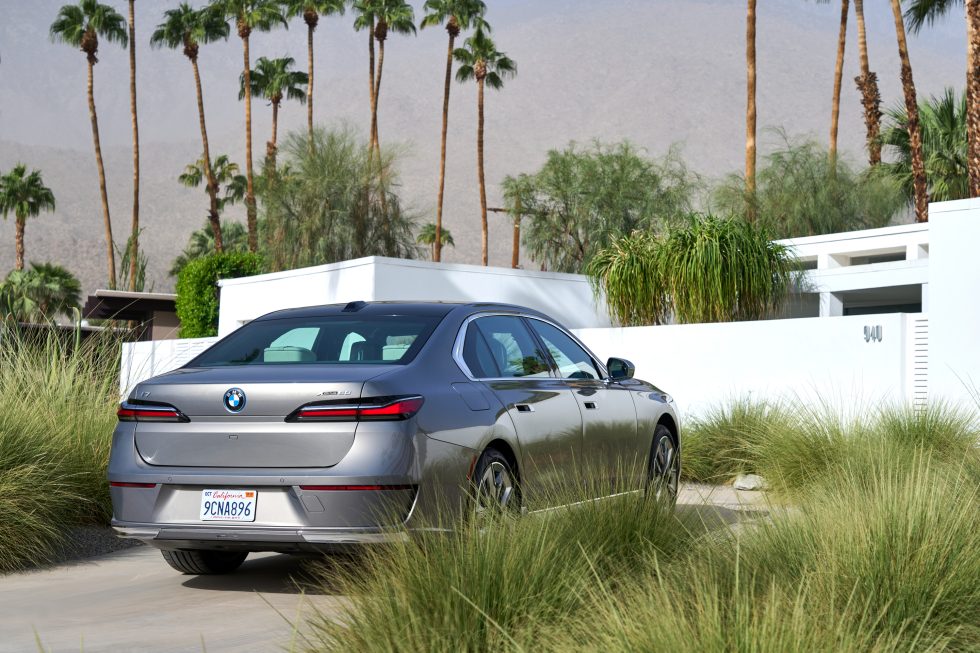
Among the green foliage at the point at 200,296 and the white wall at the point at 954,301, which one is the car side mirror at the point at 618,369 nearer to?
the white wall at the point at 954,301

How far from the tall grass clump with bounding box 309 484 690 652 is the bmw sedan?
0.55m

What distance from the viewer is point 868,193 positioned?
3428 cm

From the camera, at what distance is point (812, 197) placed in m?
34.2

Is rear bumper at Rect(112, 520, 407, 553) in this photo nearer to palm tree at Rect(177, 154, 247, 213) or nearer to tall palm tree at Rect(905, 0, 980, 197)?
tall palm tree at Rect(905, 0, 980, 197)

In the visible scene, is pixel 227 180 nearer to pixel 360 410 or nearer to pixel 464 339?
pixel 464 339

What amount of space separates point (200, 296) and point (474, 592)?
32089 mm

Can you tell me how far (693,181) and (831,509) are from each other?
37.1 m

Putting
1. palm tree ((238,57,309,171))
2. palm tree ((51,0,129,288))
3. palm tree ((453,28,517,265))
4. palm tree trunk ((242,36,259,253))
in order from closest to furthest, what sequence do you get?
1. palm tree ((453,28,517,265))
2. palm tree trunk ((242,36,259,253))
3. palm tree ((51,0,129,288))
4. palm tree ((238,57,309,171))

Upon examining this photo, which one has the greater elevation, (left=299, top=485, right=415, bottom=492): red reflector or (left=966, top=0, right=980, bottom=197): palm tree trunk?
(left=966, top=0, right=980, bottom=197): palm tree trunk

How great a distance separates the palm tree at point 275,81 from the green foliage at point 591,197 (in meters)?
22.5

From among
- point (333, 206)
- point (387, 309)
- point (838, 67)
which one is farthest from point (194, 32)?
point (387, 309)

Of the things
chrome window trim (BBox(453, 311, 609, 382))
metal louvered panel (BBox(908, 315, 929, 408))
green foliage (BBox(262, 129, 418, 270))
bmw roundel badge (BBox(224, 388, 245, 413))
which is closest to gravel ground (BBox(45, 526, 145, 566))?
bmw roundel badge (BBox(224, 388, 245, 413))

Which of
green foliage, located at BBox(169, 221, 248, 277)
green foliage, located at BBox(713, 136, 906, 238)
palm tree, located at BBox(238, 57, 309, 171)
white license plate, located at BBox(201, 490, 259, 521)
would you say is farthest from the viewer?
green foliage, located at BBox(169, 221, 248, 277)

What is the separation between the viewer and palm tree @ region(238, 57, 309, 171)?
6178cm
